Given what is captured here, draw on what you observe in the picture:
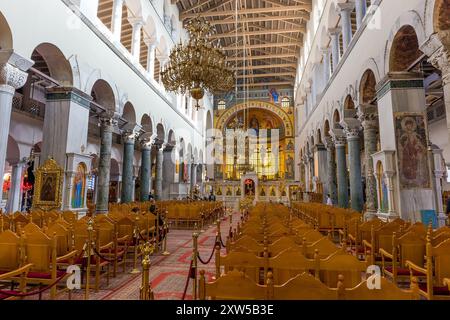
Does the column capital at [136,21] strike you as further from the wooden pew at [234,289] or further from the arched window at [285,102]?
the arched window at [285,102]

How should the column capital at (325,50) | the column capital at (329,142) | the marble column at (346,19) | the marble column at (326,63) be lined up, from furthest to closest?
the column capital at (325,50)
the marble column at (326,63)
the column capital at (329,142)
the marble column at (346,19)

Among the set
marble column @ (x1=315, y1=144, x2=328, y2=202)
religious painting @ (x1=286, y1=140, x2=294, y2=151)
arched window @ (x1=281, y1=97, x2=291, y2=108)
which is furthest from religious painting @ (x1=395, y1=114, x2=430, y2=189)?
arched window @ (x1=281, y1=97, x2=291, y2=108)

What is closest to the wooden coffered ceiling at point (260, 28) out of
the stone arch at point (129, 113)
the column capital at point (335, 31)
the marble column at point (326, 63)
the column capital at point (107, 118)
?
the marble column at point (326, 63)

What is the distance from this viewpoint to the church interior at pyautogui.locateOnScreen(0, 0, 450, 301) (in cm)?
285

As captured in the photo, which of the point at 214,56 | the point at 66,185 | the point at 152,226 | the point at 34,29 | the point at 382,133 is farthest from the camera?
the point at 214,56

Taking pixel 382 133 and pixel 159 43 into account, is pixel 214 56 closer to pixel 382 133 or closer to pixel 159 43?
pixel 382 133

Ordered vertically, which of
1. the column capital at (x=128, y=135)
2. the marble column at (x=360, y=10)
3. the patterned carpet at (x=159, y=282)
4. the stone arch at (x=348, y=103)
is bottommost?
the patterned carpet at (x=159, y=282)

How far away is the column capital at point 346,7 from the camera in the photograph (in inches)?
451

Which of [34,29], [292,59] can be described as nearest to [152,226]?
[34,29]

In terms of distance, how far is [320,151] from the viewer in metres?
17.7

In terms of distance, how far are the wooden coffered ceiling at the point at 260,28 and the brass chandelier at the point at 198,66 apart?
6591 mm

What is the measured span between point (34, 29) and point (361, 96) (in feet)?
32.7

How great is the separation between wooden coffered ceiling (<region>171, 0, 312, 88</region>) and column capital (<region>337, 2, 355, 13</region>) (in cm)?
542
